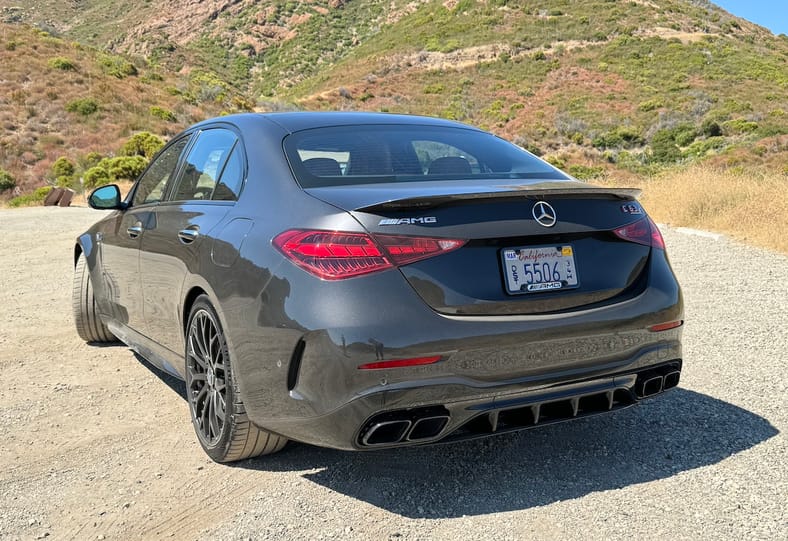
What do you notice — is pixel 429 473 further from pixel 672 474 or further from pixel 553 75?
pixel 553 75

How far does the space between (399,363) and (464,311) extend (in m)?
0.31

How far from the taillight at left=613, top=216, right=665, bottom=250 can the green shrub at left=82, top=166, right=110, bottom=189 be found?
23.6 meters

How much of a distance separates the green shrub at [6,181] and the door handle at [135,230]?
24.5 meters

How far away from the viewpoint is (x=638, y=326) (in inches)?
119

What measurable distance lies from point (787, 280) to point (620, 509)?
575cm

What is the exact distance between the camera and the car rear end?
8.62 feet

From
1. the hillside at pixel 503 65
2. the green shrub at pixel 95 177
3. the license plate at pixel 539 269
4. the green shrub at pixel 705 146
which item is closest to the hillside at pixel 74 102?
the hillside at pixel 503 65

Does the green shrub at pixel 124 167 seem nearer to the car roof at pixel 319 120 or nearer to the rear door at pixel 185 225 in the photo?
the rear door at pixel 185 225

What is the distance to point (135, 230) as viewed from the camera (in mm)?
4379

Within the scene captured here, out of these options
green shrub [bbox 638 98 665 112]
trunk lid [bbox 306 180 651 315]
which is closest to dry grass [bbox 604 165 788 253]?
trunk lid [bbox 306 180 651 315]

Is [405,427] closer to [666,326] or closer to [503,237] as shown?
[503,237]

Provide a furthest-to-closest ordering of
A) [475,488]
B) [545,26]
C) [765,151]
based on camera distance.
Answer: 1. [545,26]
2. [765,151]
3. [475,488]

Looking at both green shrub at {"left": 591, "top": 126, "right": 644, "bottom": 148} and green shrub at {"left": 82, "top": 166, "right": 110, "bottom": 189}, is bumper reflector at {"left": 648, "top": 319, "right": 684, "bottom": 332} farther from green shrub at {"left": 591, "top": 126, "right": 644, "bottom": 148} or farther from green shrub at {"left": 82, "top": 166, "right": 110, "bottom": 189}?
green shrub at {"left": 591, "top": 126, "right": 644, "bottom": 148}

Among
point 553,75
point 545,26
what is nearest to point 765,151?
point 553,75
